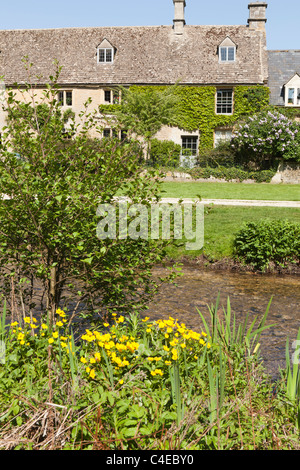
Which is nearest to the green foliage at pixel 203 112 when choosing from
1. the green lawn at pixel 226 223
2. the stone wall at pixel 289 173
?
the stone wall at pixel 289 173

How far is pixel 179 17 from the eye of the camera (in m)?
32.7

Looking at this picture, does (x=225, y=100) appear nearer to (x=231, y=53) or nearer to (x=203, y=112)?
(x=203, y=112)

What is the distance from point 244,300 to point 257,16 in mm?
29321

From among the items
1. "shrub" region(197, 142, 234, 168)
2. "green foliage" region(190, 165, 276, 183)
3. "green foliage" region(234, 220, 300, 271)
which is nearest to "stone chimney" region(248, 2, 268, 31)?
"shrub" region(197, 142, 234, 168)

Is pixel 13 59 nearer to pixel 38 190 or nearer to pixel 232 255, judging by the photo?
pixel 232 255

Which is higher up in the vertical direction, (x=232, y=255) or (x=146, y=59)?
(x=146, y=59)

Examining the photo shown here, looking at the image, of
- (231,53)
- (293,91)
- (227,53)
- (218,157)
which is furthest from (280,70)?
(218,157)

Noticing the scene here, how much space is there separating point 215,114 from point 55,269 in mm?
28540

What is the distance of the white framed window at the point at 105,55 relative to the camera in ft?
107

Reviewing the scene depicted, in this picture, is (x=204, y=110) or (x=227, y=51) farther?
(x=204, y=110)

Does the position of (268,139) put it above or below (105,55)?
below

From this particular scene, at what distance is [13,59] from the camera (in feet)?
111
